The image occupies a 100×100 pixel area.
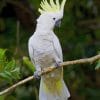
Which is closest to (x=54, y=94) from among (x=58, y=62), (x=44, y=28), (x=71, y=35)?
(x=58, y=62)

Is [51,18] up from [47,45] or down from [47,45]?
up

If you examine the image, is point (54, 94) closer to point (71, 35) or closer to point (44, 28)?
point (44, 28)

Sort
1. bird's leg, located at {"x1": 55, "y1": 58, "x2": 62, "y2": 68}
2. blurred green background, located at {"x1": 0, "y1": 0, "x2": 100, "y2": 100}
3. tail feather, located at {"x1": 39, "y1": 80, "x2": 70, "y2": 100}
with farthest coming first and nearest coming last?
blurred green background, located at {"x1": 0, "y1": 0, "x2": 100, "y2": 100} < tail feather, located at {"x1": 39, "y1": 80, "x2": 70, "y2": 100} < bird's leg, located at {"x1": 55, "y1": 58, "x2": 62, "y2": 68}

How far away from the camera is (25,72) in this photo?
10.7 ft

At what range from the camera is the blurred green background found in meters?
3.48

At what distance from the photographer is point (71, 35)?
352 cm

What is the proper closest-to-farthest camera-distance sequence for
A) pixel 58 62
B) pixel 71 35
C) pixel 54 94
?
1. pixel 58 62
2. pixel 54 94
3. pixel 71 35

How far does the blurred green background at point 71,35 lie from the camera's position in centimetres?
348

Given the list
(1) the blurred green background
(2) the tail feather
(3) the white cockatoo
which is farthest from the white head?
(1) the blurred green background

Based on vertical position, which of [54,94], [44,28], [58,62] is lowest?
[54,94]

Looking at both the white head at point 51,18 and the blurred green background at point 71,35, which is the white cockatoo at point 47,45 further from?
the blurred green background at point 71,35

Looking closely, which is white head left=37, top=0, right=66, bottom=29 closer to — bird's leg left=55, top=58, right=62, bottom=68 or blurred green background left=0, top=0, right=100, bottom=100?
bird's leg left=55, top=58, right=62, bottom=68

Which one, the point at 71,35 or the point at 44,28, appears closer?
the point at 44,28

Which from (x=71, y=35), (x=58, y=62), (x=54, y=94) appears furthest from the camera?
(x=71, y=35)
